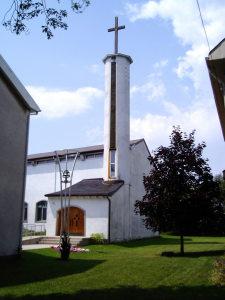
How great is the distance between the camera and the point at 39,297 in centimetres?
628

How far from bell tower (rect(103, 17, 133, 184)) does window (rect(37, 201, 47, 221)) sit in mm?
10591

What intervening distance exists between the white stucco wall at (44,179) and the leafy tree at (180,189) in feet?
53.6

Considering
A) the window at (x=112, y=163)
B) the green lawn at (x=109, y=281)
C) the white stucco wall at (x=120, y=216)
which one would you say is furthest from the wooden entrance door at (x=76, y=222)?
the green lawn at (x=109, y=281)

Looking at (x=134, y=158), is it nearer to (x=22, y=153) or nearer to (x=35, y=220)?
(x=35, y=220)

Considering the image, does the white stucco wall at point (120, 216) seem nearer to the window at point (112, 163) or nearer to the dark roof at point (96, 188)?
the dark roof at point (96, 188)

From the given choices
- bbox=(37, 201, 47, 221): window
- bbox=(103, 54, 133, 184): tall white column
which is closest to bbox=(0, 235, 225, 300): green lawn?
bbox=(103, 54, 133, 184): tall white column

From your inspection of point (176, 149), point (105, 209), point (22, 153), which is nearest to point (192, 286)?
point (176, 149)

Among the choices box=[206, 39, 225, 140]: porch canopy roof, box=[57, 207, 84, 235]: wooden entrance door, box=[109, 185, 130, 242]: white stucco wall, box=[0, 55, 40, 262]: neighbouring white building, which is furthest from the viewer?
box=[57, 207, 84, 235]: wooden entrance door

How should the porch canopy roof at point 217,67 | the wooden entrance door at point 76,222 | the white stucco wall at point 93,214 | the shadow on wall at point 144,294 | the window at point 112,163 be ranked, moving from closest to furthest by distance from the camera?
the shadow on wall at point 144,294
the porch canopy roof at point 217,67
the white stucco wall at point 93,214
the wooden entrance door at point 76,222
the window at point 112,163

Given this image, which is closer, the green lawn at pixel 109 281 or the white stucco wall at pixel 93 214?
the green lawn at pixel 109 281

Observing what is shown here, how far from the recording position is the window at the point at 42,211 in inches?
1275

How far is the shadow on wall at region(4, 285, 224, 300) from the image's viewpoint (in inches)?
246

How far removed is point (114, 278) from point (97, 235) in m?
13.8

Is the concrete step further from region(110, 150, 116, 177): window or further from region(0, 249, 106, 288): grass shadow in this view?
region(0, 249, 106, 288): grass shadow
